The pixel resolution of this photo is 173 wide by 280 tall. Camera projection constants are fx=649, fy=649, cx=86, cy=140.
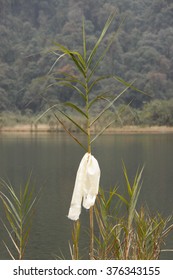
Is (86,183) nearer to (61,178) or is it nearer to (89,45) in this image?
(61,178)

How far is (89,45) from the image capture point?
47938 mm

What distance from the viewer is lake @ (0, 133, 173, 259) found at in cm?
874

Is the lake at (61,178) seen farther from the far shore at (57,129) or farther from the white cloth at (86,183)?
the far shore at (57,129)

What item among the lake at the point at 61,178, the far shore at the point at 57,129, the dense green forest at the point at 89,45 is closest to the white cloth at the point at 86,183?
→ the lake at the point at 61,178

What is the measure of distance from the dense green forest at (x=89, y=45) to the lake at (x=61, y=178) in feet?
60.9

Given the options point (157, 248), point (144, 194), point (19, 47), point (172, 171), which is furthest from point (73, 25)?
point (157, 248)

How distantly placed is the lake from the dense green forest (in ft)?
60.9

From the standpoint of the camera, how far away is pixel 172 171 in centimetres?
1803

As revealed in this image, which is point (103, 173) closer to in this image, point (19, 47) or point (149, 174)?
point (149, 174)

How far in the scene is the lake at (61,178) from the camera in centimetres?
874

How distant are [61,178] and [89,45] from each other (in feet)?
106

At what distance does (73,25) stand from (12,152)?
35108mm

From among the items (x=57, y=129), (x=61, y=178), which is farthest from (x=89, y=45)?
(x=61, y=178)
